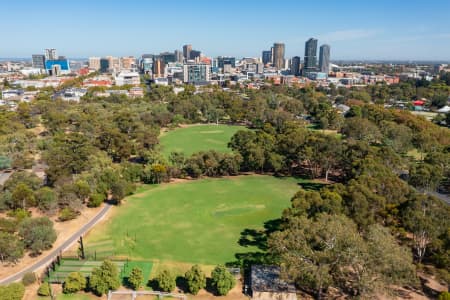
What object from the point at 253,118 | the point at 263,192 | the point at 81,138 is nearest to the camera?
the point at 263,192

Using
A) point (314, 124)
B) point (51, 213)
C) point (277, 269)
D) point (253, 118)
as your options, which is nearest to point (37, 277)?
point (51, 213)

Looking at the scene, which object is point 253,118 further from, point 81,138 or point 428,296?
point 428,296

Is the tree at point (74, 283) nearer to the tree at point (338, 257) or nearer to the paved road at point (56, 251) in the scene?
the paved road at point (56, 251)

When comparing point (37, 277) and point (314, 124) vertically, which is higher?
point (314, 124)

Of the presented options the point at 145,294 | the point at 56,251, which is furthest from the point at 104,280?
the point at 56,251

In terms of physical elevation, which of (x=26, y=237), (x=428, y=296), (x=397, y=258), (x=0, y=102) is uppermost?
(x=0, y=102)

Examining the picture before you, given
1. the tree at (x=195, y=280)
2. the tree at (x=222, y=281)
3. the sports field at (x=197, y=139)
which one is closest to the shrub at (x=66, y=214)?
the tree at (x=195, y=280)

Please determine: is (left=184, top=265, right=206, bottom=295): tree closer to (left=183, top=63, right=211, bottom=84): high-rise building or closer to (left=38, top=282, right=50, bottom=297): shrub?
(left=38, top=282, right=50, bottom=297): shrub

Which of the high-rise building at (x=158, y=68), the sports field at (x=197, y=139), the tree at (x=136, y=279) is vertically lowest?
the tree at (x=136, y=279)
